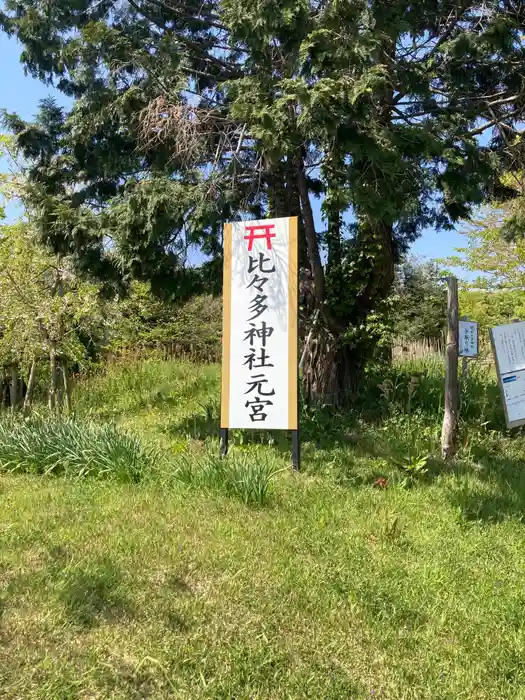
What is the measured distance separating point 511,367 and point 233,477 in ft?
9.99

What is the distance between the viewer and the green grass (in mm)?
2350

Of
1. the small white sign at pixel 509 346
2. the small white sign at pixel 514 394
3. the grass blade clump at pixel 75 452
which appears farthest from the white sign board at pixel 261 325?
the small white sign at pixel 514 394

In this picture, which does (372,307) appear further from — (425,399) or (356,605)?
(356,605)

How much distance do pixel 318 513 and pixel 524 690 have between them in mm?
1905

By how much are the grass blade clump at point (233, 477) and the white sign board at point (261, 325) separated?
2.05 feet

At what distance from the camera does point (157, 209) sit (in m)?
5.55

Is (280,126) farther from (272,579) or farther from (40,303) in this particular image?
(40,303)

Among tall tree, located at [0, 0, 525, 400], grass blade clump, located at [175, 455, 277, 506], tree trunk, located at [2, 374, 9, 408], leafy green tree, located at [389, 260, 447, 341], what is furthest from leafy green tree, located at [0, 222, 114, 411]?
leafy green tree, located at [389, 260, 447, 341]

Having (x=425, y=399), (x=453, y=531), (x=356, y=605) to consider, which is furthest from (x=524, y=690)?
(x=425, y=399)

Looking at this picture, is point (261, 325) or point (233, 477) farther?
point (261, 325)

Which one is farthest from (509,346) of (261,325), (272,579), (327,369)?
(272,579)

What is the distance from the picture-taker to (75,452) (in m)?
5.20

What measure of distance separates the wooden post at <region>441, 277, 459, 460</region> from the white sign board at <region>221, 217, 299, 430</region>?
1.42 m

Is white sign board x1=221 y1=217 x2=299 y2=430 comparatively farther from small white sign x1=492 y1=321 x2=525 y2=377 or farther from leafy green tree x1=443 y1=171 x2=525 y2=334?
leafy green tree x1=443 y1=171 x2=525 y2=334
